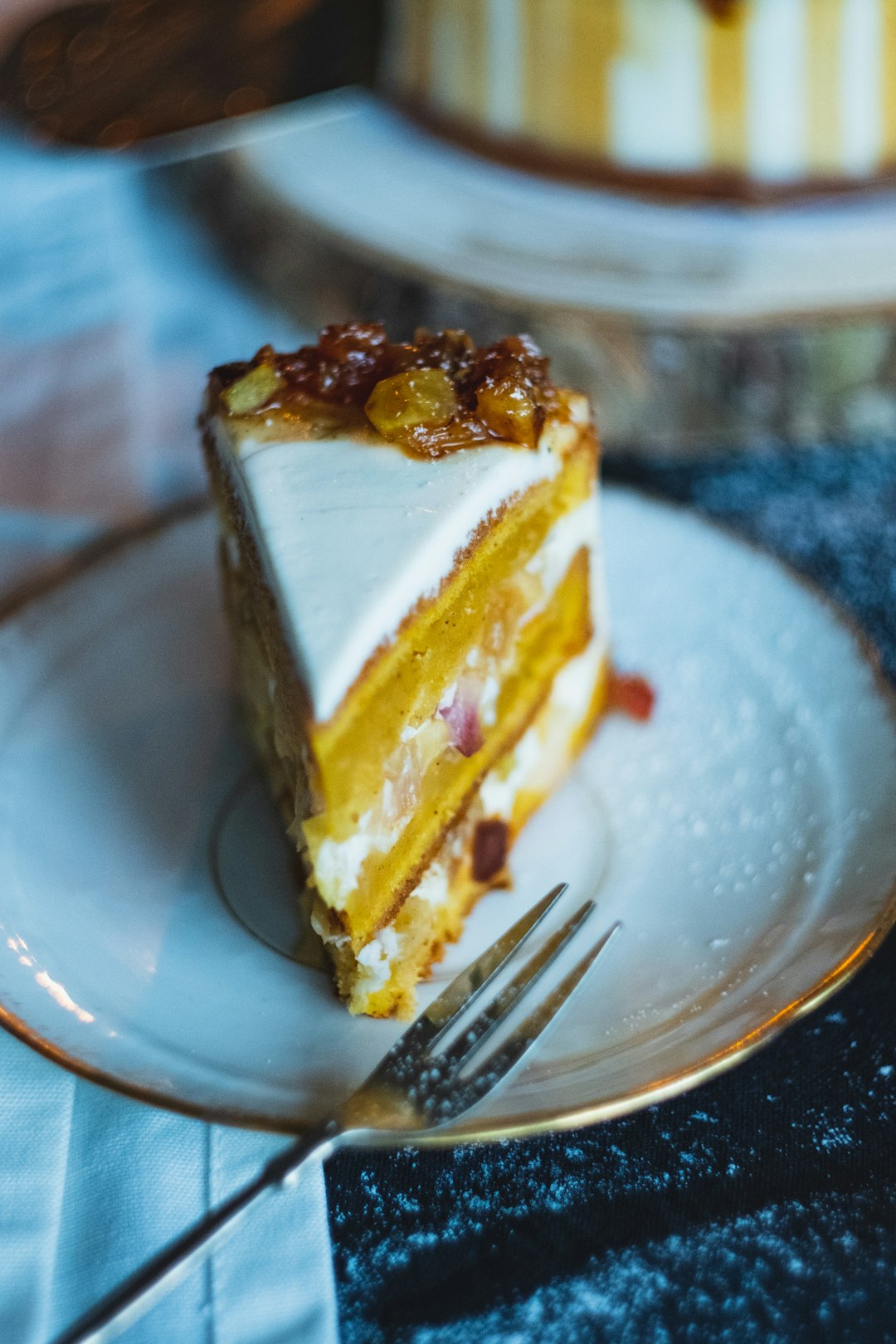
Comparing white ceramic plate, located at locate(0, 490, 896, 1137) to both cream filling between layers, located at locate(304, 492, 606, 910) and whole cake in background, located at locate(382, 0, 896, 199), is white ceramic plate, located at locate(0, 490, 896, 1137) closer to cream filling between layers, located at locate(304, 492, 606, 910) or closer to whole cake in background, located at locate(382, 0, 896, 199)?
cream filling between layers, located at locate(304, 492, 606, 910)

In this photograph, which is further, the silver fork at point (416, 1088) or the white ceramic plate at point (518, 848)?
the white ceramic plate at point (518, 848)

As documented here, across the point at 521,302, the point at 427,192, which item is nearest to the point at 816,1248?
the point at 521,302

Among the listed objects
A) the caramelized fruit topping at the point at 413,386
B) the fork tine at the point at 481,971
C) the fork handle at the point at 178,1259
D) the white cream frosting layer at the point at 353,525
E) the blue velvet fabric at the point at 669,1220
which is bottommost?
the blue velvet fabric at the point at 669,1220

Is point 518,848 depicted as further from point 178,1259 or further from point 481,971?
point 178,1259

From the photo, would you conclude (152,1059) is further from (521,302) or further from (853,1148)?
(521,302)

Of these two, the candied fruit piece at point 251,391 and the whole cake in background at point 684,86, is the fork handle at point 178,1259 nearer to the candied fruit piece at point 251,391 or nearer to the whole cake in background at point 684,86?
the candied fruit piece at point 251,391

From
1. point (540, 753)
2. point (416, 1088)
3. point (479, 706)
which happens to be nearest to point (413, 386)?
point (479, 706)

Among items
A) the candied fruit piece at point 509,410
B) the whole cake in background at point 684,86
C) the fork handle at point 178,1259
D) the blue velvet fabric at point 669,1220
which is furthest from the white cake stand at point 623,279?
the fork handle at point 178,1259

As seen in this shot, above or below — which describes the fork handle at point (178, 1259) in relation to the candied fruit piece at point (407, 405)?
below
